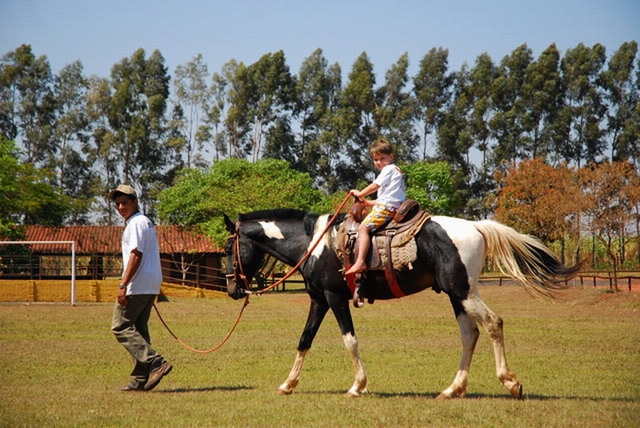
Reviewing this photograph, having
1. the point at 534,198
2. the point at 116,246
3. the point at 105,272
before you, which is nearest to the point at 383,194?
the point at 105,272

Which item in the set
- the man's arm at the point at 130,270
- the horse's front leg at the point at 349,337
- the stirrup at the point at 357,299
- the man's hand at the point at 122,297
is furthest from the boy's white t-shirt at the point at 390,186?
the man's hand at the point at 122,297

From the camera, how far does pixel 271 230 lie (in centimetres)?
897

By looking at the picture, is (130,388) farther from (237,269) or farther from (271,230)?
(271,230)

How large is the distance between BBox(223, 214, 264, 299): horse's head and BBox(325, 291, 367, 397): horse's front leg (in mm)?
1209

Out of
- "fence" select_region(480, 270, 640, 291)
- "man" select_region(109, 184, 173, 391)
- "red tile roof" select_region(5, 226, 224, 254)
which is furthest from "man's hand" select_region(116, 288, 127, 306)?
"red tile roof" select_region(5, 226, 224, 254)

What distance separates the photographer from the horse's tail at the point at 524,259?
823cm

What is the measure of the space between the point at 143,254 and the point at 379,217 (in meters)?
2.94

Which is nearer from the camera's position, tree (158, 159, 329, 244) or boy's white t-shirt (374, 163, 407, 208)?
boy's white t-shirt (374, 163, 407, 208)

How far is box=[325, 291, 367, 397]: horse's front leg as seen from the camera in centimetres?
795

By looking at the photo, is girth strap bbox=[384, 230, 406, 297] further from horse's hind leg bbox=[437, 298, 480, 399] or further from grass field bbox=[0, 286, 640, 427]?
grass field bbox=[0, 286, 640, 427]

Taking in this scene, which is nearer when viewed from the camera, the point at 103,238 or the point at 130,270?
the point at 130,270

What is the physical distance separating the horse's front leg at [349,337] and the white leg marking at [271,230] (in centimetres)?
107

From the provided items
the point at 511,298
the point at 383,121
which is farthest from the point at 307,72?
the point at 511,298

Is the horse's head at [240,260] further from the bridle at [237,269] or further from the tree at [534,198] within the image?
the tree at [534,198]
